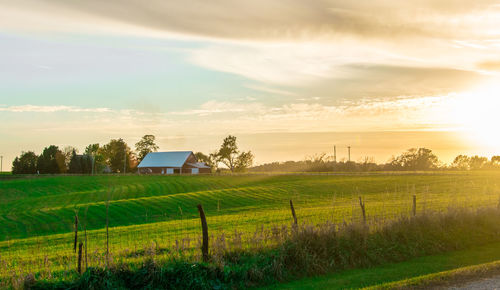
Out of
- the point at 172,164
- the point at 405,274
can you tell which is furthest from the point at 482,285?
the point at 172,164

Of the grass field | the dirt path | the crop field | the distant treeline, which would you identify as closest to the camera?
the dirt path

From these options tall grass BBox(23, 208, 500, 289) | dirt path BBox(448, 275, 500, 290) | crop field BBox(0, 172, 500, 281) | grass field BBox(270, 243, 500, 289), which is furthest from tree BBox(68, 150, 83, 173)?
dirt path BBox(448, 275, 500, 290)

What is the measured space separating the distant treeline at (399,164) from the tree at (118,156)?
32617 mm

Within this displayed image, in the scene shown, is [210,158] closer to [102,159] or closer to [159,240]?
[102,159]

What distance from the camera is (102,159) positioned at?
11731 centimetres

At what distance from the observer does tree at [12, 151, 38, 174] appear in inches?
4050

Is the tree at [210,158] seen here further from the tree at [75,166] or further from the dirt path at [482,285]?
the dirt path at [482,285]

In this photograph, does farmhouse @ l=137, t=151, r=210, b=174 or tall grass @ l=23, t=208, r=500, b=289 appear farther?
farmhouse @ l=137, t=151, r=210, b=174

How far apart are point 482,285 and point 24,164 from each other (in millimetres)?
109791

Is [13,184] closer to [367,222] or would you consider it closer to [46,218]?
[46,218]

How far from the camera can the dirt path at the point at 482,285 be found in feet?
35.2

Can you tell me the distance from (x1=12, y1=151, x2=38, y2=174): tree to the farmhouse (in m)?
26.3

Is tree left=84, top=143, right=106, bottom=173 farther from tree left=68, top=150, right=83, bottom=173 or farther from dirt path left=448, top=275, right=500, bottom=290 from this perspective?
dirt path left=448, top=275, right=500, bottom=290

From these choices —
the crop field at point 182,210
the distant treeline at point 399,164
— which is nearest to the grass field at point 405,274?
the crop field at point 182,210
